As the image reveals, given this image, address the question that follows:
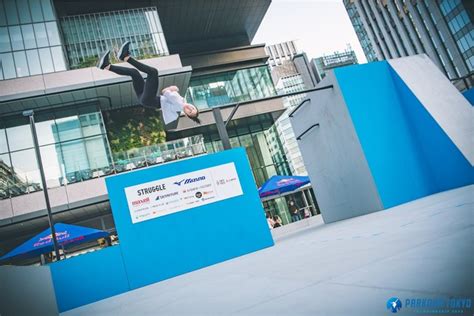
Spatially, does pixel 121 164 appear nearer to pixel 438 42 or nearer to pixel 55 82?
pixel 55 82

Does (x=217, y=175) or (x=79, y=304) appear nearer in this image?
(x=79, y=304)

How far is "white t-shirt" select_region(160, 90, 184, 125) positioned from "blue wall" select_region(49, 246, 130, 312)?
933 centimetres

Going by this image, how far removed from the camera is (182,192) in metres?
6.61

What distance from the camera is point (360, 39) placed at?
3125 inches

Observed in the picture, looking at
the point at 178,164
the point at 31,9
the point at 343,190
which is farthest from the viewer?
the point at 31,9

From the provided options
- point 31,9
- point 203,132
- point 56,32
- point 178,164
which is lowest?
point 178,164

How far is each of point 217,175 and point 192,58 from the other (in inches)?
739

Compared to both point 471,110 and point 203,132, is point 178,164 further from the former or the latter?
point 203,132

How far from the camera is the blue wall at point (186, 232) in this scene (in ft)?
20.1

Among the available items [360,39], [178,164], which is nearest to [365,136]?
[178,164]

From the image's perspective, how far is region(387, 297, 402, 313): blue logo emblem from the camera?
43.8 inches

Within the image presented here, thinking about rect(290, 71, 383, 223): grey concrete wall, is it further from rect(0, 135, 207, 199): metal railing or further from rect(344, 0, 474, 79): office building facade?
rect(344, 0, 474, 79): office building facade

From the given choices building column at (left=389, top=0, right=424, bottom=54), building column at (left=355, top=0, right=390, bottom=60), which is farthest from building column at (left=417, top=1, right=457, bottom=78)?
building column at (left=355, top=0, right=390, bottom=60)

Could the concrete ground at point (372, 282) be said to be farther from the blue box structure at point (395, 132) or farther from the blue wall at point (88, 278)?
the blue box structure at point (395, 132)
